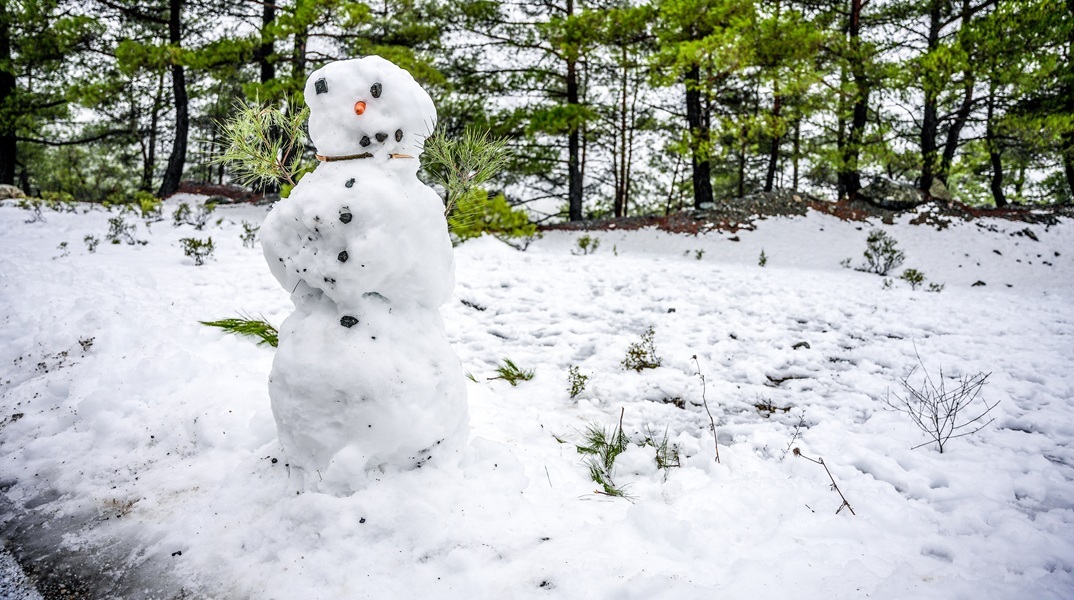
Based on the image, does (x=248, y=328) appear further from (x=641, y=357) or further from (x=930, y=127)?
(x=930, y=127)

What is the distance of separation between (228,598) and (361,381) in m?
0.84

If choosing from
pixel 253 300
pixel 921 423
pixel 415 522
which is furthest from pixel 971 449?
pixel 253 300

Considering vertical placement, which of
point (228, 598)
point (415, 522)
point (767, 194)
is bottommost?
point (228, 598)

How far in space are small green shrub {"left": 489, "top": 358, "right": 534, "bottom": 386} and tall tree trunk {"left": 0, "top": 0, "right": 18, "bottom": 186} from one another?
1371cm

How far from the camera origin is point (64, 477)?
7.00ft

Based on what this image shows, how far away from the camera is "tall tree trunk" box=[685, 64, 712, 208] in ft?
34.7


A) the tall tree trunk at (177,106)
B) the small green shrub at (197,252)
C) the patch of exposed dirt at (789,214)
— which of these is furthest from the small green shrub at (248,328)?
the tall tree trunk at (177,106)

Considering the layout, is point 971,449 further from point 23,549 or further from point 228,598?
point 23,549

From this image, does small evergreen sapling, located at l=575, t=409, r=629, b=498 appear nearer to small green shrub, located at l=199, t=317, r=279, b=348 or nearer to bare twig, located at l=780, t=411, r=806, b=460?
bare twig, located at l=780, t=411, r=806, b=460

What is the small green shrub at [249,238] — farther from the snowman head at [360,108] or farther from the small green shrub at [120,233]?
the snowman head at [360,108]

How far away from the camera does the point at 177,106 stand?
37.4ft

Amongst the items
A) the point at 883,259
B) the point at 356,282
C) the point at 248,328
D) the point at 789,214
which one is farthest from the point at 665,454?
the point at 789,214

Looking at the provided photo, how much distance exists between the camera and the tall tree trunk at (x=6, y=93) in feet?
32.8

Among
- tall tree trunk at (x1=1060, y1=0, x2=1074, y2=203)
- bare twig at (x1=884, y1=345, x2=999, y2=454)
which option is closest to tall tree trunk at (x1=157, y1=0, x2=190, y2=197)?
bare twig at (x1=884, y1=345, x2=999, y2=454)
